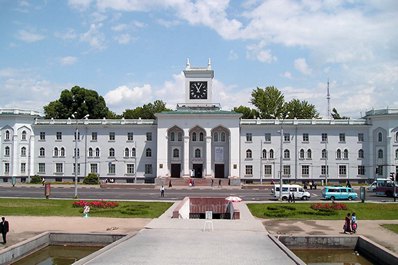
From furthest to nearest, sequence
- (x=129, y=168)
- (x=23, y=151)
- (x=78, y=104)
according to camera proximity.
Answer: (x=78, y=104), (x=23, y=151), (x=129, y=168)

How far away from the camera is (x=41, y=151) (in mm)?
78250

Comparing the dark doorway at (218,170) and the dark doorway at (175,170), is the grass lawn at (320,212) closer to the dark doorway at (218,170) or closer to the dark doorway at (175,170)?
the dark doorway at (218,170)

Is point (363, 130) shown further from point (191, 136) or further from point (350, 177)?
point (191, 136)

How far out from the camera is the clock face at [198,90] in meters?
77.7

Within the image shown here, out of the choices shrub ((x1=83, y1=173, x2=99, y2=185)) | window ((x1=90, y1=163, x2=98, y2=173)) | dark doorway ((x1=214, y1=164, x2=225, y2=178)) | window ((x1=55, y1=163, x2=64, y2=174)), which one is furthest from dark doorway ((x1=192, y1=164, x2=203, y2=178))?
window ((x1=55, y1=163, x2=64, y2=174))

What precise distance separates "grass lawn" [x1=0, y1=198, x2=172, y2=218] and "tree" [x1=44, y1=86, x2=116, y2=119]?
184 feet

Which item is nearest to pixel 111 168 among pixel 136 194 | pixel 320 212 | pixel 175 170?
pixel 175 170

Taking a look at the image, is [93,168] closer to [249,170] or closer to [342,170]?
[249,170]

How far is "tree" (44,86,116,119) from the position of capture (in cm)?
9494

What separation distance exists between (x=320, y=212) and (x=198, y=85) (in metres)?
46.4

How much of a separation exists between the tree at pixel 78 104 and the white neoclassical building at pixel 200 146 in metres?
16.0

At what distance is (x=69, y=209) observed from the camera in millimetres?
35938

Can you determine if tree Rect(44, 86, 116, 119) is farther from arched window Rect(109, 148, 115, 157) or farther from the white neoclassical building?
arched window Rect(109, 148, 115, 157)

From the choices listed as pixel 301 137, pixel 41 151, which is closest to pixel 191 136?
pixel 301 137
